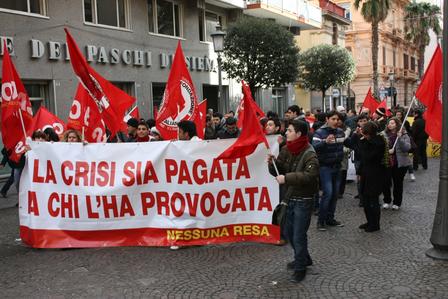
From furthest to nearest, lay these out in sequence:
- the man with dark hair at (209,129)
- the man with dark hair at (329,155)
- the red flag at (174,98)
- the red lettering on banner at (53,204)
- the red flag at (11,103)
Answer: the man with dark hair at (209,129) < the red flag at (174,98) < the man with dark hair at (329,155) < the red flag at (11,103) < the red lettering on banner at (53,204)

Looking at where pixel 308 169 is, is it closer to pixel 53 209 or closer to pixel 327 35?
pixel 53 209

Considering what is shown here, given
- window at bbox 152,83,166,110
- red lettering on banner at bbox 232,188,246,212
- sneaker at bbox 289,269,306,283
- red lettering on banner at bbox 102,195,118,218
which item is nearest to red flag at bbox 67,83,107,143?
Result: red lettering on banner at bbox 102,195,118,218

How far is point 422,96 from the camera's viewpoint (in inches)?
271

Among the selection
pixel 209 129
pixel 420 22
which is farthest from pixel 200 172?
pixel 420 22

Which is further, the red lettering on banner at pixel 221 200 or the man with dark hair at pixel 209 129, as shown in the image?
the man with dark hair at pixel 209 129

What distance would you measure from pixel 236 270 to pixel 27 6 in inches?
437

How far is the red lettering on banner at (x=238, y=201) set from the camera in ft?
20.6

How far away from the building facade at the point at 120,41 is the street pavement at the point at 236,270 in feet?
25.2

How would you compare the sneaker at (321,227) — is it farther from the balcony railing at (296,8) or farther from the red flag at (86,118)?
the balcony railing at (296,8)

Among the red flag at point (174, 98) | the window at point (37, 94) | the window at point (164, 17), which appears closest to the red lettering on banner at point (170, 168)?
the red flag at point (174, 98)

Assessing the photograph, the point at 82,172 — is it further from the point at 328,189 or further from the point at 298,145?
the point at 328,189

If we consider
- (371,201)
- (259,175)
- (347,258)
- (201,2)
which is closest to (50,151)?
(259,175)

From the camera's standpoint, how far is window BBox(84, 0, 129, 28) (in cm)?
1570

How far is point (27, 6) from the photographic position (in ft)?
44.5
